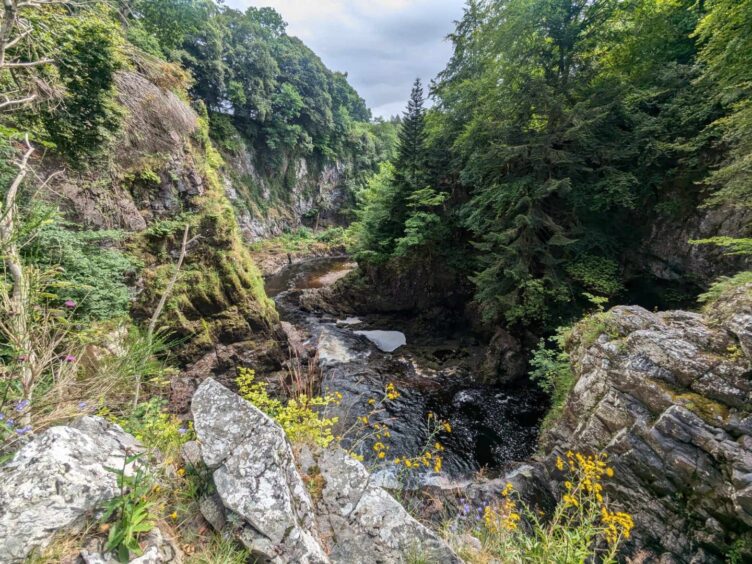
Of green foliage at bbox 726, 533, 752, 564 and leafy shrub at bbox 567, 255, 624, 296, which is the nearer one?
green foliage at bbox 726, 533, 752, 564

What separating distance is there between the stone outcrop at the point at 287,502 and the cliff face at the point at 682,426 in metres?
3.42

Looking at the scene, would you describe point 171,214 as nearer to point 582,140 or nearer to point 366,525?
point 366,525

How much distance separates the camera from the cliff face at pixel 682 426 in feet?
11.2

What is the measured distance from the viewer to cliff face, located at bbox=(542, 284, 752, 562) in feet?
11.2

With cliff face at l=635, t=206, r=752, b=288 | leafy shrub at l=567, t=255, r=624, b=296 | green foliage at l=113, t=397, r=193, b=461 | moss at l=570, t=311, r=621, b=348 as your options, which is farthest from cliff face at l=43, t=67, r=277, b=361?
cliff face at l=635, t=206, r=752, b=288

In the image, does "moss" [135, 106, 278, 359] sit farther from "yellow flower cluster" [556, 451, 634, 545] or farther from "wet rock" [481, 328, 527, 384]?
"yellow flower cluster" [556, 451, 634, 545]

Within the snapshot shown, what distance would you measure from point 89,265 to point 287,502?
562 centimetres

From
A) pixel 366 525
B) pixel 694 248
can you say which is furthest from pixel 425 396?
pixel 694 248

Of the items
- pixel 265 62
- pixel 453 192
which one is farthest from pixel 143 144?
pixel 265 62

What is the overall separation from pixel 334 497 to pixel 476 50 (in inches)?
611

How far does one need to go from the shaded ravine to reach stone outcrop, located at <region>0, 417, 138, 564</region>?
3289mm

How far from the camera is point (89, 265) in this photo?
511 centimetres

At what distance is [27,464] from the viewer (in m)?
1.72

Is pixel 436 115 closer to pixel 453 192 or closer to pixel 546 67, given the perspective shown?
pixel 453 192
